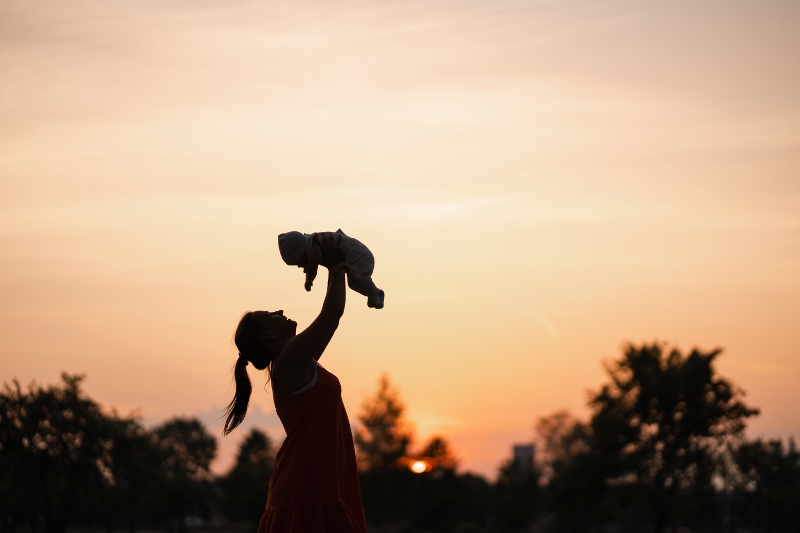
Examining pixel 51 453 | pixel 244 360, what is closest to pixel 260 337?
pixel 244 360

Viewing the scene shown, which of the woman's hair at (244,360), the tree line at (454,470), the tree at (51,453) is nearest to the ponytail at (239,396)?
the woman's hair at (244,360)

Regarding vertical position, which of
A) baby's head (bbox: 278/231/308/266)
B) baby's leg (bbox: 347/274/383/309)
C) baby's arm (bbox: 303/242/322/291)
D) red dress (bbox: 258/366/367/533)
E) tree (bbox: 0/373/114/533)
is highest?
tree (bbox: 0/373/114/533)

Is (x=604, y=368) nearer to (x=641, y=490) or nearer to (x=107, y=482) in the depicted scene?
(x=641, y=490)

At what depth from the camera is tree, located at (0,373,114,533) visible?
38.8 m

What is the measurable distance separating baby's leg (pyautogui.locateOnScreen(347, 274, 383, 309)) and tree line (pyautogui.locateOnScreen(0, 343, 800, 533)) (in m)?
15.4

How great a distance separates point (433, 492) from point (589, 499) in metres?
22.4

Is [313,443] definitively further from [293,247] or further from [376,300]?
[293,247]

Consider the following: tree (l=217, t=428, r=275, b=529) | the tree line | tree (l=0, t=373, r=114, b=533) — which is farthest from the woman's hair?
tree (l=217, t=428, r=275, b=529)

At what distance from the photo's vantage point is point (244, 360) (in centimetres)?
498

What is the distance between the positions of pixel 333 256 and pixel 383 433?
63.7m

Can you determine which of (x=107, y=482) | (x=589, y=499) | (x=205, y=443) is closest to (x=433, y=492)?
(x=589, y=499)

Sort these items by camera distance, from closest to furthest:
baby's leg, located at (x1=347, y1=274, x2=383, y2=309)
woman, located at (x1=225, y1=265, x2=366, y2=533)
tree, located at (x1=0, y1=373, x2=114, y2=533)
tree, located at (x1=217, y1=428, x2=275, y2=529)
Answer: woman, located at (x1=225, y1=265, x2=366, y2=533) < baby's leg, located at (x1=347, y1=274, x2=383, y2=309) < tree, located at (x1=0, y1=373, x2=114, y2=533) < tree, located at (x1=217, y1=428, x2=275, y2=529)

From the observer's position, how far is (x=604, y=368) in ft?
156

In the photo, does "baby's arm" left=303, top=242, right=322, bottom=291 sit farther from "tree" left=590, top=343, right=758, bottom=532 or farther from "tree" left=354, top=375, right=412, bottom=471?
"tree" left=354, top=375, right=412, bottom=471
